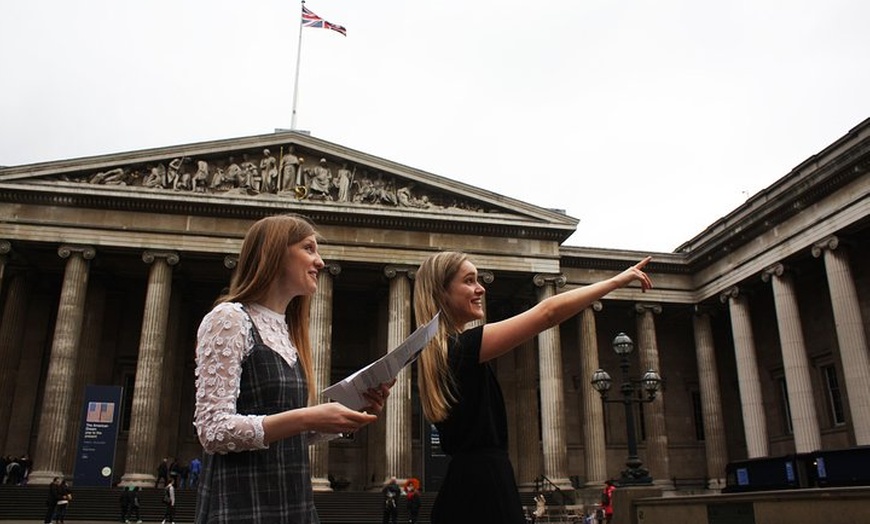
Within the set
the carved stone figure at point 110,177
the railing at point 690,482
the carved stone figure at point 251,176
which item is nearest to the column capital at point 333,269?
the carved stone figure at point 251,176

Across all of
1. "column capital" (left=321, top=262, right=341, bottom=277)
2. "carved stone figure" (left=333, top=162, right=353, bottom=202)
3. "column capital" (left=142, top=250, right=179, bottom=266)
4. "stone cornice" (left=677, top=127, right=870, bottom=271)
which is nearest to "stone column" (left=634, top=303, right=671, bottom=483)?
"stone cornice" (left=677, top=127, right=870, bottom=271)

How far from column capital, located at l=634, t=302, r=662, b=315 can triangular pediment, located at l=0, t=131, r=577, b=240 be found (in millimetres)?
5698

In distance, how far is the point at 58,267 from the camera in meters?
30.6

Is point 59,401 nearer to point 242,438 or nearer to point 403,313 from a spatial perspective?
point 403,313

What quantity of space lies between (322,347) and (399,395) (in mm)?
3579

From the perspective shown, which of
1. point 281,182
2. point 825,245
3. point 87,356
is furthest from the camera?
point 87,356

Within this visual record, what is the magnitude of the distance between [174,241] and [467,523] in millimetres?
27537

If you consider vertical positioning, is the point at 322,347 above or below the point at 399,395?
above

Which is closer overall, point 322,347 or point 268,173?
Answer: point 322,347

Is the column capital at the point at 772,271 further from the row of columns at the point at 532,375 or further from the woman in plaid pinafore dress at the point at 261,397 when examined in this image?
the woman in plaid pinafore dress at the point at 261,397

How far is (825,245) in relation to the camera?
26078 mm

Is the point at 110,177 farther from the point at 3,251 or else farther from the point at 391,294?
the point at 391,294

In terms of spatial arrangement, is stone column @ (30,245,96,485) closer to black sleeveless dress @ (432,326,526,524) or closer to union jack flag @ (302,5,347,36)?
union jack flag @ (302,5,347,36)

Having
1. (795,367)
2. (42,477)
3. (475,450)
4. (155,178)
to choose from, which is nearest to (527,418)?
(795,367)
